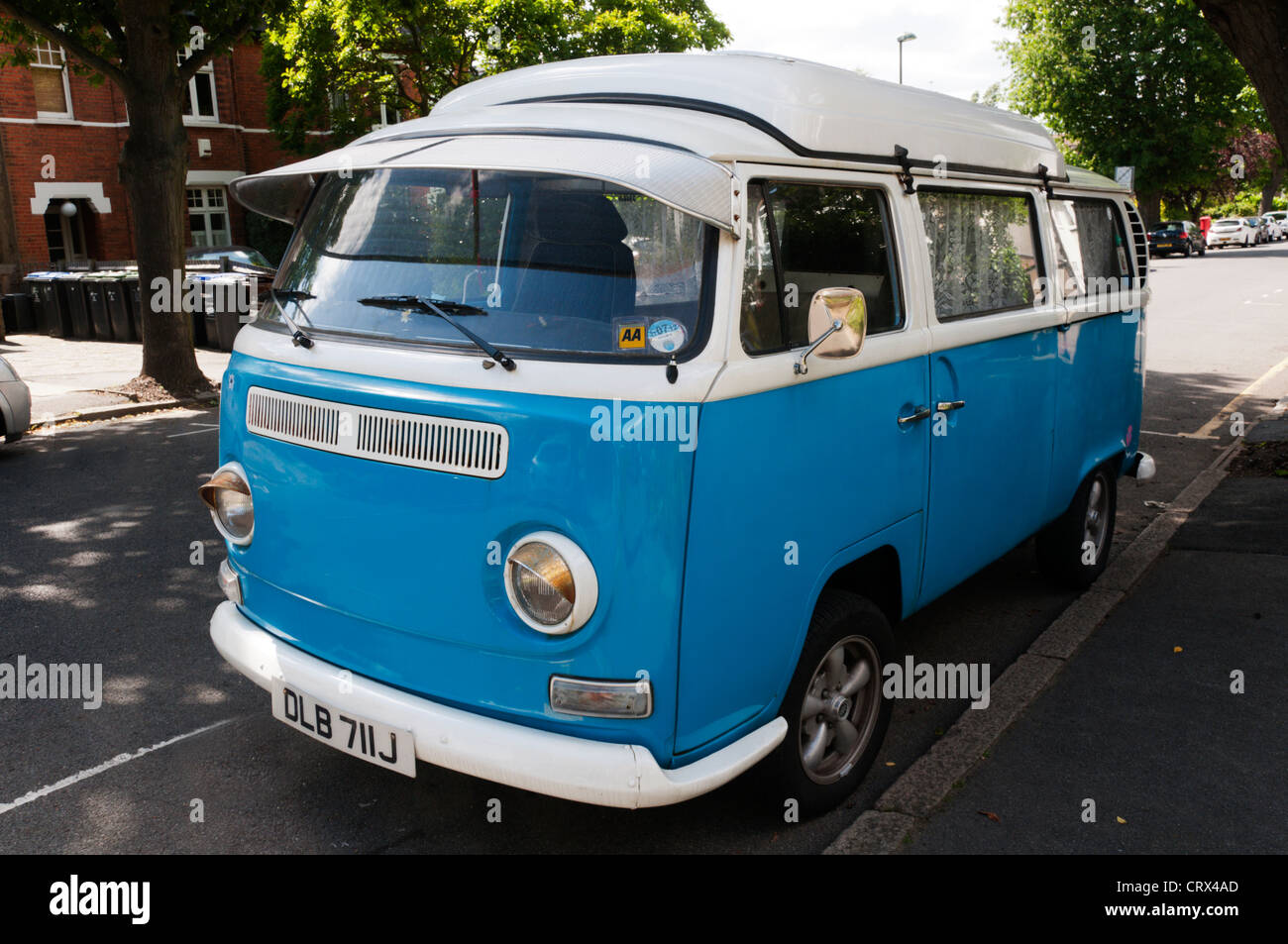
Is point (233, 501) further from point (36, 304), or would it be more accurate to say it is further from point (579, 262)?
point (36, 304)

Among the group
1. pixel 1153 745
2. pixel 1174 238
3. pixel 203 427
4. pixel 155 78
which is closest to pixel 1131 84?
pixel 1174 238

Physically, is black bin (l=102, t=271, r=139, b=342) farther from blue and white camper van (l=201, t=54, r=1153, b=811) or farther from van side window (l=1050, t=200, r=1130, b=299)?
van side window (l=1050, t=200, r=1130, b=299)

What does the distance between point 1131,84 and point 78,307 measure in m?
41.0

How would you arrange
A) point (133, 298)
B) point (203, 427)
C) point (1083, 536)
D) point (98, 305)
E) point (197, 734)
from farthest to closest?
point (98, 305) < point (133, 298) < point (203, 427) < point (1083, 536) < point (197, 734)

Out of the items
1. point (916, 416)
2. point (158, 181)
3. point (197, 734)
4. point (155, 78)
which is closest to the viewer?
point (916, 416)

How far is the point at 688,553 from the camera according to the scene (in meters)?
2.87

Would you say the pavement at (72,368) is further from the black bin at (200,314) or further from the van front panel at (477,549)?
the van front panel at (477,549)

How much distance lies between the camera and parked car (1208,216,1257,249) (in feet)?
177

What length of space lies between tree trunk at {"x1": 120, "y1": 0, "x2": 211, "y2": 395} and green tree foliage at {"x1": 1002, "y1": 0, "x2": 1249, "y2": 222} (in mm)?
38973

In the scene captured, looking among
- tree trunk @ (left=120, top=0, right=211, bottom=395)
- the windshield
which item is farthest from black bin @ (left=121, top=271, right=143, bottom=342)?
the windshield

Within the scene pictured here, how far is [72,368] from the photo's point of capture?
15883 mm

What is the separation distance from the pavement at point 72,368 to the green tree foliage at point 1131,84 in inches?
1494

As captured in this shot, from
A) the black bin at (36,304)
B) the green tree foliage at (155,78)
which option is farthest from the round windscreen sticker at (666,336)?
the black bin at (36,304)
